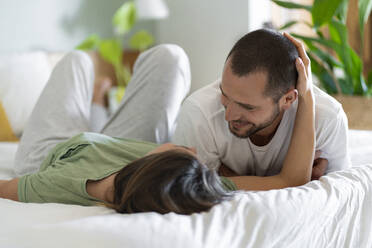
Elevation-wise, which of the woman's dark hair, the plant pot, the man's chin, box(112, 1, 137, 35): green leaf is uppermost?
the woman's dark hair

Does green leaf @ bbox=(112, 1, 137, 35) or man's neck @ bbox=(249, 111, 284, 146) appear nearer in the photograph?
man's neck @ bbox=(249, 111, 284, 146)

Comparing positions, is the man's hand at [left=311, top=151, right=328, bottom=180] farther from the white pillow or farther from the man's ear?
the white pillow

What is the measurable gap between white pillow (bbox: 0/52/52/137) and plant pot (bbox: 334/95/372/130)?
59.5 inches

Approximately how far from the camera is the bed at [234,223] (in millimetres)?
817

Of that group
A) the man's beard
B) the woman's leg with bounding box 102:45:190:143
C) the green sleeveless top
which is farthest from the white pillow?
the man's beard

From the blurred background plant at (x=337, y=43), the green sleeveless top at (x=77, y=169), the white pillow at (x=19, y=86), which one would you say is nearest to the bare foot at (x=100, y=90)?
the white pillow at (x=19, y=86)

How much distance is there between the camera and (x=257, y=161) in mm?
1397

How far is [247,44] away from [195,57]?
2.64 metres

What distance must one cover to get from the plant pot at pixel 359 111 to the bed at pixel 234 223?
1.25m

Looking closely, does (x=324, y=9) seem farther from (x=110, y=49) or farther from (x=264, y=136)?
(x=110, y=49)

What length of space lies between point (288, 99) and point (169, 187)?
1.62 feet

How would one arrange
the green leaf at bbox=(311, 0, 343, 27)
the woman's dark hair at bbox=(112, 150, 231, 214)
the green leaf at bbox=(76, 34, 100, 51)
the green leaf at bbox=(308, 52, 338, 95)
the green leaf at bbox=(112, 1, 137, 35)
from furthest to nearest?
the green leaf at bbox=(112, 1, 137, 35) → the green leaf at bbox=(76, 34, 100, 51) → the green leaf at bbox=(308, 52, 338, 95) → the green leaf at bbox=(311, 0, 343, 27) → the woman's dark hair at bbox=(112, 150, 231, 214)

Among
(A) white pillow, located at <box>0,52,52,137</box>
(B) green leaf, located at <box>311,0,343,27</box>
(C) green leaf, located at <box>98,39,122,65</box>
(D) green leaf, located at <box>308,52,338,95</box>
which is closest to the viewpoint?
(B) green leaf, located at <box>311,0,343,27</box>

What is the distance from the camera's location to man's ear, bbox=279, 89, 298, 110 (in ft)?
4.16
